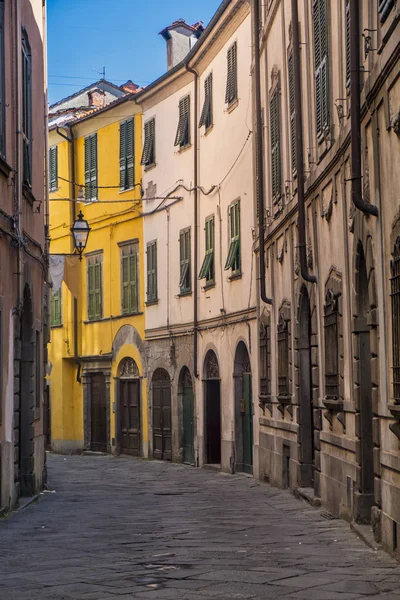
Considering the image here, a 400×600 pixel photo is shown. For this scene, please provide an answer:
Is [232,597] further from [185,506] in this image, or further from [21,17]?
[21,17]

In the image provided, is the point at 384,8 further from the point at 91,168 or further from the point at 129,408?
the point at 91,168

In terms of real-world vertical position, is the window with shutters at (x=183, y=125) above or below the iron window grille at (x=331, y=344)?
above

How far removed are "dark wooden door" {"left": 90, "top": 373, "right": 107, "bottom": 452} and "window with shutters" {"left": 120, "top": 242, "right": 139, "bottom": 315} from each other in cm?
262

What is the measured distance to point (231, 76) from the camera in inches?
955

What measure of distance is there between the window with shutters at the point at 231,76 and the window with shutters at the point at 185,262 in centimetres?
433

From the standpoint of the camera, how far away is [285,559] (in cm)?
1030

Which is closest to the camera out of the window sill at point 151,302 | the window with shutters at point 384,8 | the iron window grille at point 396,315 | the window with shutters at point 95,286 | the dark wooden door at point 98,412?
the iron window grille at point 396,315

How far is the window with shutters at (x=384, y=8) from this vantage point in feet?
32.0

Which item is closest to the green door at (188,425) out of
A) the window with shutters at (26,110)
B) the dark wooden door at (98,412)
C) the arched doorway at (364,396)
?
the dark wooden door at (98,412)

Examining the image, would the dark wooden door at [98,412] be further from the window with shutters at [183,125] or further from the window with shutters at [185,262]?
the window with shutters at [183,125]

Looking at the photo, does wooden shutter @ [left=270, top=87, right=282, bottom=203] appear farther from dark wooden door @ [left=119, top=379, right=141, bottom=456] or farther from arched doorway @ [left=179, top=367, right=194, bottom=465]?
dark wooden door @ [left=119, top=379, right=141, bottom=456]

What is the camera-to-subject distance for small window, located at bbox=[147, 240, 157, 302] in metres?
30.0

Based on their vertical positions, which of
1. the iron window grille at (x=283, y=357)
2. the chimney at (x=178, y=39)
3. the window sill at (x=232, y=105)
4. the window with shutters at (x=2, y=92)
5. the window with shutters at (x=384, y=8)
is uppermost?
the chimney at (x=178, y=39)

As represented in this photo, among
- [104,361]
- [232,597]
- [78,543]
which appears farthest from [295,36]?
[104,361]
